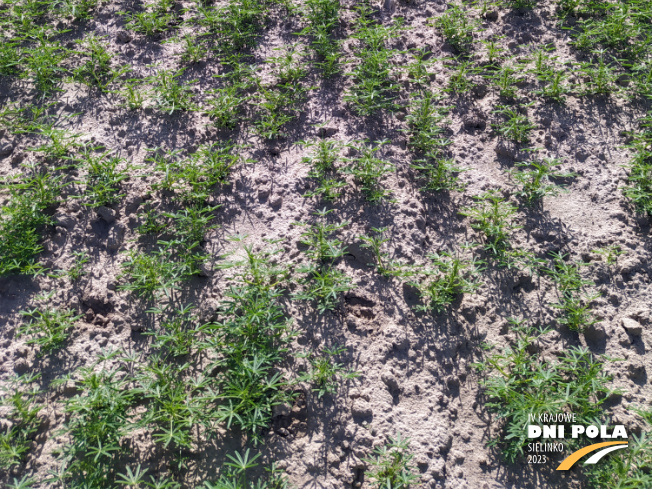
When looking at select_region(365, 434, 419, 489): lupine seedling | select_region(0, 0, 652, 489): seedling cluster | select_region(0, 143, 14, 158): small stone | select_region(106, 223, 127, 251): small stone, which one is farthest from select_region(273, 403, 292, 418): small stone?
select_region(0, 143, 14, 158): small stone

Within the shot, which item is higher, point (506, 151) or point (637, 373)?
point (506, 151)

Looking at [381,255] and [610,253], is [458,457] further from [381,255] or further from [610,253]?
[610,253]

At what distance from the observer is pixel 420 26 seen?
453cm

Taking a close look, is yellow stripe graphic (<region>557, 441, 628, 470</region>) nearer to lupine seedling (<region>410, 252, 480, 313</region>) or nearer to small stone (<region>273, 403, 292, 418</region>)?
lupine seedling (<region>410, 252, 480, 313</region>)

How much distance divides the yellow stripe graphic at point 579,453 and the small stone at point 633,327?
0.72 metres

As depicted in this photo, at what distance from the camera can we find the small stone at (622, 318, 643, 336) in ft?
10.1

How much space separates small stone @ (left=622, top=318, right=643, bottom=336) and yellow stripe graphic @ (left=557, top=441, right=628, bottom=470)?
2.37ft

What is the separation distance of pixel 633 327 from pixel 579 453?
0.91 metres

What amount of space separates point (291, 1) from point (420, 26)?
1.25m

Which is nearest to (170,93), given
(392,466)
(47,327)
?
(47,327)

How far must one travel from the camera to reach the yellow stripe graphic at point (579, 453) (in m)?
2.68

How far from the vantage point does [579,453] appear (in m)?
2.70

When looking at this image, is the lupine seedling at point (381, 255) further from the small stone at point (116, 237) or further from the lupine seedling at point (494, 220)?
the small stone at point (116, 237)

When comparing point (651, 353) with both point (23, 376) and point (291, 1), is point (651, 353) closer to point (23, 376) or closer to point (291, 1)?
point (23, 376)
